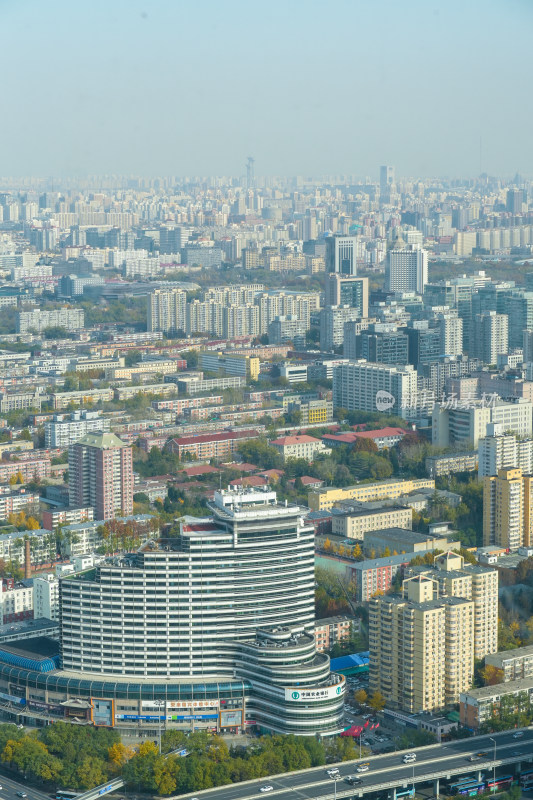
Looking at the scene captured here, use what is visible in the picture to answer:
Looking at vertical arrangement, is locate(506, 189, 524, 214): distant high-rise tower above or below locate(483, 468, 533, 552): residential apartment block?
above

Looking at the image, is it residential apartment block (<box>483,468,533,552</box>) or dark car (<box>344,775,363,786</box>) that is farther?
residential apartment block (<box>483,468,533,552</box>)

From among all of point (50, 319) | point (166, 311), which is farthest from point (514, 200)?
point (50, 319)

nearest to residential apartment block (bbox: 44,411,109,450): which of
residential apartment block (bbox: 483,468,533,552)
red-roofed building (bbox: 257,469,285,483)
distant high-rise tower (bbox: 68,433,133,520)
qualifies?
red-roofed building (bbox: 257,469,285,483)

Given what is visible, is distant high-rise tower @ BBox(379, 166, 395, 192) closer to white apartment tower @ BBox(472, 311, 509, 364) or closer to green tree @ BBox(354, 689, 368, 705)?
white apartment tower @ BBox(472, 311, 509, 364)

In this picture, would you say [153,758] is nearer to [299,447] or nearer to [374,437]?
[299,447]

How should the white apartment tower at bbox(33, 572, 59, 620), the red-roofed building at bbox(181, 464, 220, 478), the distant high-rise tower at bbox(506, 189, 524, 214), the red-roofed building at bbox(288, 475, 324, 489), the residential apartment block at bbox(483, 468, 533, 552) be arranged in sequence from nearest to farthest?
1. the white apartment tower at bbox(33, 572, 59, 620)
2. the residential apartment block at bbox(483, 468, 533, 552)
3. the red-roofed building at bbox(288, 475, 324, 489)
4. the red-roofed building at bbox(181, 464, 220, 478)
5. the distant high-rise tower at bbox(506, 189, 524, 214)

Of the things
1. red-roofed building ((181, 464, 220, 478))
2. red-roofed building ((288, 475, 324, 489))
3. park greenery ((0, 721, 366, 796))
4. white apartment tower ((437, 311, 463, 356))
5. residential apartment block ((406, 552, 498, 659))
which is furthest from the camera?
white apartment tower ((437, 311, 463, 356))

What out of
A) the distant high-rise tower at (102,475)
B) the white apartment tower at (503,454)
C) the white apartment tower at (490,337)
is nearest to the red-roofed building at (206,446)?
the distant high-rise tower at (102,475)
